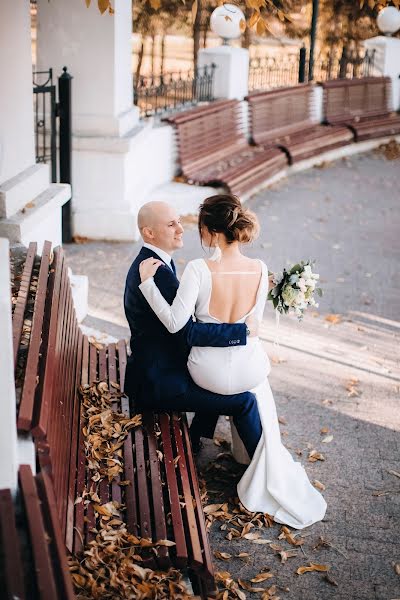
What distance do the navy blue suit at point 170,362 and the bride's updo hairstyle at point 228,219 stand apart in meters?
0.38

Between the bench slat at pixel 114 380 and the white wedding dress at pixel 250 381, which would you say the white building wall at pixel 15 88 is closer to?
the bench slat at pixel 114 380

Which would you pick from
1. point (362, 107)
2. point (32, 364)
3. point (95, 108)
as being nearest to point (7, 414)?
point (32, 364)

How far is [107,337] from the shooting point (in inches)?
262

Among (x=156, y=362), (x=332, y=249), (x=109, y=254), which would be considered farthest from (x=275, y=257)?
(x=156, y=362)

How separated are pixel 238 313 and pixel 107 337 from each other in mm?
2238

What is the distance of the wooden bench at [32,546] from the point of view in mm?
2738

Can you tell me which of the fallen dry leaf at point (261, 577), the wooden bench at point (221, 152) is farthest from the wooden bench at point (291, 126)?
the fallen dry leaf at point (261, 577)

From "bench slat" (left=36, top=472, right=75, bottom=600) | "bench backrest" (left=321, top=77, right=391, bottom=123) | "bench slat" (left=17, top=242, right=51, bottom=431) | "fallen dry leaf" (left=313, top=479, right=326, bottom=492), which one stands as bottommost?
"fallen dry leaf" (left=313, top=479, right=326, bottom=492)

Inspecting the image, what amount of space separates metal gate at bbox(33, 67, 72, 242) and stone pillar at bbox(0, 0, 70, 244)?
2202 millimetres

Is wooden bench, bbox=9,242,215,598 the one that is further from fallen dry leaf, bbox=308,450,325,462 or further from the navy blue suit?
fallen dry leaf, bbox=308,450,325,462

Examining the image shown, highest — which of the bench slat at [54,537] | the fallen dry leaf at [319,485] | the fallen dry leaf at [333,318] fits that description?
the bench slat at [54,537]

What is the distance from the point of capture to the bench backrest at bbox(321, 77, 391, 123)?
629 inches

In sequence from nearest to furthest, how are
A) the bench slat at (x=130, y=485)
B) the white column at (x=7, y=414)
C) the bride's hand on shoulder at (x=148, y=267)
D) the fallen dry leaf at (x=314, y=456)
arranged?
the white column at (x=7, y=414), the bench slat at (x=130, y=485), the bride's hand on shoulder at (x=148, y=267), the fallen dry leaf at (x=314, y=456)

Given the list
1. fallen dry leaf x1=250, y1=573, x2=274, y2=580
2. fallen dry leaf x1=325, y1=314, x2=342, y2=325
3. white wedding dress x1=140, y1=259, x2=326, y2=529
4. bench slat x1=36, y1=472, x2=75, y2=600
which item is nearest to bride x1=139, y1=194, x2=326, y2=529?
white wedding dress x1=140, y1=259, x2=326, y2=529
